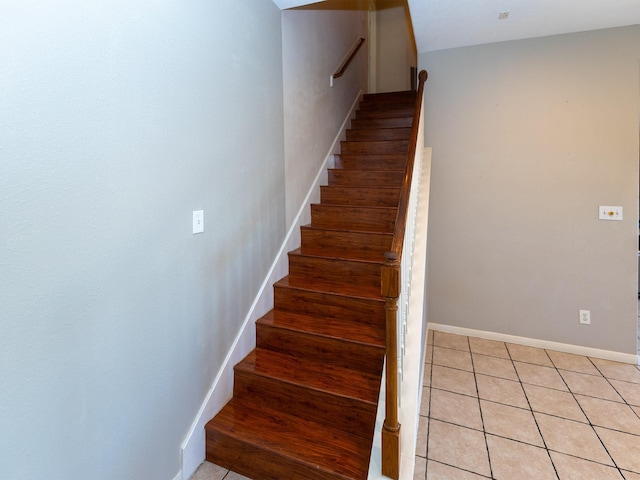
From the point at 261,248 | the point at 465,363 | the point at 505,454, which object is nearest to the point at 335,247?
the point at 261,248

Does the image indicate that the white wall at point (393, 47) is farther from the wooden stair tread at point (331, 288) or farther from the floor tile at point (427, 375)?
the floor tile at point (427, 375)

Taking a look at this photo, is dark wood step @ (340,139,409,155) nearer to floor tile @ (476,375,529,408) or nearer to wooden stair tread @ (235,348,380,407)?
floor tile @ (476,375,529,408)

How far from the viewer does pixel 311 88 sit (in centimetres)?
286

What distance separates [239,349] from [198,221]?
2.77 feet

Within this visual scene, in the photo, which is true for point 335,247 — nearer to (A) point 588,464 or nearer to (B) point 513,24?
(A) point 588,464

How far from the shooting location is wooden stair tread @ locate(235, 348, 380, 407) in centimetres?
161

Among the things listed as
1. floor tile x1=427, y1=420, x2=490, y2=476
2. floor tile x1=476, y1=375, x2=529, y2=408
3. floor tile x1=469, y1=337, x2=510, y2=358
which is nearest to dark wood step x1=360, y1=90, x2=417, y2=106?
floor tile x1=469, y1=337, x2=510, y2=358

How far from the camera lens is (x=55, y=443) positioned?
1.02m

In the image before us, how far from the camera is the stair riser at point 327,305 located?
195 centimetres

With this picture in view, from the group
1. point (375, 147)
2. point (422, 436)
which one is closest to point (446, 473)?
point (422, 436)

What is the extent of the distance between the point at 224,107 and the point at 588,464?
109 inches

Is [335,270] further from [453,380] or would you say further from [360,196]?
[453,380]

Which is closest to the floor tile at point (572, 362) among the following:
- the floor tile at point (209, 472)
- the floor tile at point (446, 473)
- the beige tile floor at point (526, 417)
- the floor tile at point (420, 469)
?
the beige tile floor at point (526, 417)

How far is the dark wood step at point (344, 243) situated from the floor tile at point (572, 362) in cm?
180
